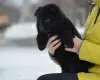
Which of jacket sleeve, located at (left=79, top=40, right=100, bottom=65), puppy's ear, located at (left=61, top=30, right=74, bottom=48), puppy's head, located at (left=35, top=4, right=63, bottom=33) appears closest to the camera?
jacket sleeve, located at (left=79, top=40, right=100, bottom=65)

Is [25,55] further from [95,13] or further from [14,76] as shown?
[95,13]

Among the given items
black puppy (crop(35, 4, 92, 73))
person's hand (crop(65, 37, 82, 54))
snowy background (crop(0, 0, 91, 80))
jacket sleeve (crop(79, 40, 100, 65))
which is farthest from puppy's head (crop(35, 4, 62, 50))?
snowy background (crop(0, 0, 91, 80))

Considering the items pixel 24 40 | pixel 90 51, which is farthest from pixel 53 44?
pixel 24 40

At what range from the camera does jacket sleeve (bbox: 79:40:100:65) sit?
199 cm

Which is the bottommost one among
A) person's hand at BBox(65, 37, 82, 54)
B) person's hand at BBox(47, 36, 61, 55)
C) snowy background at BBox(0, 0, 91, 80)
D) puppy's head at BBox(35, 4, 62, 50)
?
snowy background at BBox(0, 0, 91, 80)

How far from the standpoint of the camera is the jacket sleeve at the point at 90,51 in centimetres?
199

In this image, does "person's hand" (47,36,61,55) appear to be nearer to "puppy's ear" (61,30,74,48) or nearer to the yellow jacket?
"puppy's ear" (61,30,74,48)

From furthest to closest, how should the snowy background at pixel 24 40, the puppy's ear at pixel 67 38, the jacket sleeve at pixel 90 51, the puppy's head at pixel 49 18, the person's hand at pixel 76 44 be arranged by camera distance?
the snowy background at pixel 24 40
the puppy's head at pixel 49 18
the puppy's ear at pixel 67 38
the person's hand at pixel 76 44
the jacket sleeve at pixel 90 51

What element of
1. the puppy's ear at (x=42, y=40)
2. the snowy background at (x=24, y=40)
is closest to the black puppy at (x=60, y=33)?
the puppy's ear at (x=42, y=40)

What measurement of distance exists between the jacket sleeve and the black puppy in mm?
209

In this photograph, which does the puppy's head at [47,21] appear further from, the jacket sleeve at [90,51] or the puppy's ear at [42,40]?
the jacket sleeve at [90,51]

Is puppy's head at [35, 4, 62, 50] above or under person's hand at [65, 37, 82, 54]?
above

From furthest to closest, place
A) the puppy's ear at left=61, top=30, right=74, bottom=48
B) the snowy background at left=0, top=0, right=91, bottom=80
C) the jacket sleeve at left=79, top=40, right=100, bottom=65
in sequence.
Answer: the snowy background at left=0, top=0, right=91, bottom=80 < the puppy's ear at left=61, top=30, right=74, bottom=48 < the jacket sleeve at left=79, top=40, right=100, bottom=65

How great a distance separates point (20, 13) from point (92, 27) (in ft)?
21.0
